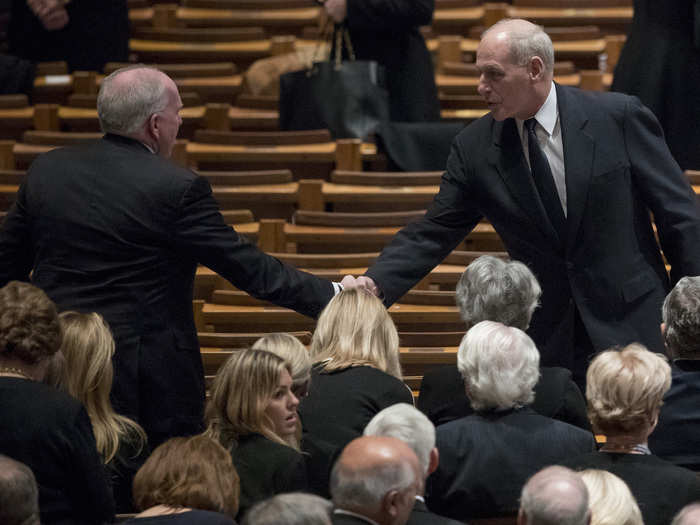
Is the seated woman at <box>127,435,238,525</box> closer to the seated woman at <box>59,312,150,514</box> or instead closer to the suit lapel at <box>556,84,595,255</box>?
the seated woman at <box>59,312,150,514</box>

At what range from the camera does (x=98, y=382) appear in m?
2.39

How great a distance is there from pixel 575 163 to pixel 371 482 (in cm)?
117

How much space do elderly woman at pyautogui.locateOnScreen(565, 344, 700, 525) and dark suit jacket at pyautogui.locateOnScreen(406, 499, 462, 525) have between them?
28cm

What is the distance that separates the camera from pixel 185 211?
259 cm

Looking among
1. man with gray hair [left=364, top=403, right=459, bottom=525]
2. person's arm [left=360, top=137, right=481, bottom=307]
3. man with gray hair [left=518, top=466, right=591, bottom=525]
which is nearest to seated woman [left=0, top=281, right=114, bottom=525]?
man with gray hair [left=364, top=403, right=459, bottom=525]

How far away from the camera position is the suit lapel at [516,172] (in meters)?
2.76

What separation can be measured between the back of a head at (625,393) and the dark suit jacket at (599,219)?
59cm

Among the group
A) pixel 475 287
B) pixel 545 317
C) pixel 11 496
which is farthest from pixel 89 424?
pixel 545 317

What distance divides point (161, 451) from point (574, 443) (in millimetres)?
711

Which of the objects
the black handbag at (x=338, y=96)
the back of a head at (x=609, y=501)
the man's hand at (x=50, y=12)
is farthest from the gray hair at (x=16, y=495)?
the man's hand at (x=50, y=12)

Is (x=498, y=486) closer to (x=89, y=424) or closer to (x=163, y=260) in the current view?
(x=89, y=424)

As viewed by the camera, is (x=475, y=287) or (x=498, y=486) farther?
(x=475, y=287)

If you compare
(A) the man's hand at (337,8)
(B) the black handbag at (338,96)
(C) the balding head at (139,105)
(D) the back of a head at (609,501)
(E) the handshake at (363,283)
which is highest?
(A) the man's hand at (337,8)

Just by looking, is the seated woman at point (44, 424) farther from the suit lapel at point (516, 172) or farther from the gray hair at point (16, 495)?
the suit lapel at point (516, 172)
